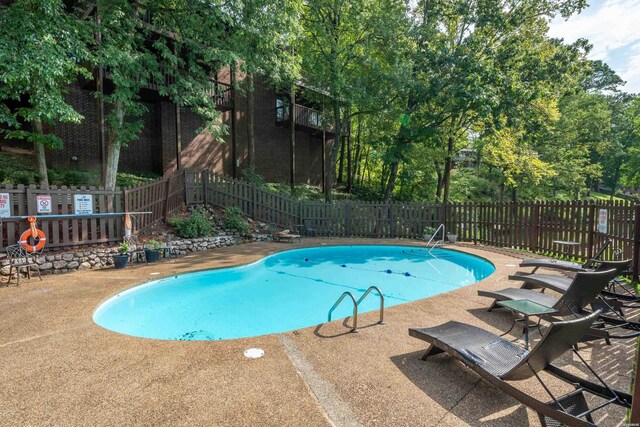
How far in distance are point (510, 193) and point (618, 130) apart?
25238 millimetres

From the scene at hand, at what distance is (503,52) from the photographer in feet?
45.4

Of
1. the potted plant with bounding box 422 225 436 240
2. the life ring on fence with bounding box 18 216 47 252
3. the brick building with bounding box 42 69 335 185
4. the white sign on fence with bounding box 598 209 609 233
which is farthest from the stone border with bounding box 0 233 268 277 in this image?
the white sign on fence with bounding box 598 209 609 233

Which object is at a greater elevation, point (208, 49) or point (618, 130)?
point (618, 130)

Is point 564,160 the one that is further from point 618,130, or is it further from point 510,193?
point 618,130

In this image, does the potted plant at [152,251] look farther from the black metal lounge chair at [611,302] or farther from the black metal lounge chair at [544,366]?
the black metal lounge chair at [611,302]

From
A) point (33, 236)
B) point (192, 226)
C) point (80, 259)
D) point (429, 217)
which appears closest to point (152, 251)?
point (80, 259)

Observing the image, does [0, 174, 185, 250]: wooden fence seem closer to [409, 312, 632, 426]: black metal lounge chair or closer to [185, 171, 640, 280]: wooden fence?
[185, 171, 640, 280]: wooden fence

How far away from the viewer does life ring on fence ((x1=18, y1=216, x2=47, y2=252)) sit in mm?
6402

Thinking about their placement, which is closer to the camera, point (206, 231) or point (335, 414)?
point (335, 414)

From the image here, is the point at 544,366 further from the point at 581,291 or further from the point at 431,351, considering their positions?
the point at 581,291

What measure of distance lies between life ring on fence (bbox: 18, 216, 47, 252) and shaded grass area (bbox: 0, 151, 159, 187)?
4.46 metres

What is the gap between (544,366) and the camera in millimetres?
2312

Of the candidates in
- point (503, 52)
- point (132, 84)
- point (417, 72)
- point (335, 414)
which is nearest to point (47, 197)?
point (132, 84)

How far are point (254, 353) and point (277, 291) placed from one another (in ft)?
12.7
